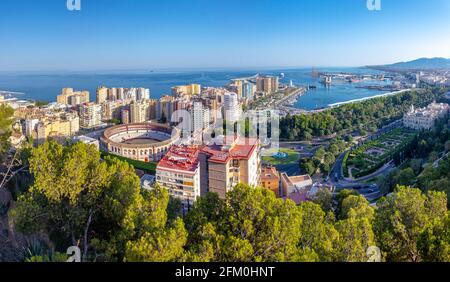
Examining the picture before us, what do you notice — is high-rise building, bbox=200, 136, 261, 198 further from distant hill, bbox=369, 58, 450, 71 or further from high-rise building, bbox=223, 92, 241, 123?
distant hill, bbox=369, 58, 450, 71

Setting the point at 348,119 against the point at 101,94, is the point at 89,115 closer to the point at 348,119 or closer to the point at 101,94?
the point at 101,94

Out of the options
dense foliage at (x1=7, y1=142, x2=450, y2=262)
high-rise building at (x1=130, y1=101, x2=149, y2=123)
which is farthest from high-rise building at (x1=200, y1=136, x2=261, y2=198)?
high-rise building at (x1=130, y1=101, x2=149, y2=123)

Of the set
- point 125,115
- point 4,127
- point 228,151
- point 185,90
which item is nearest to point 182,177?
point 228,151

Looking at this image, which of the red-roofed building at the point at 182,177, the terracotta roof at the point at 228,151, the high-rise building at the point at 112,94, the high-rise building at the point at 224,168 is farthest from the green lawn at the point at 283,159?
the high-rise building at the point at 112,94

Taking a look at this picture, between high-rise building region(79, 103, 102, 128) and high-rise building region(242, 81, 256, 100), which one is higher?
high-rise building region(242, 81, 256, 100)

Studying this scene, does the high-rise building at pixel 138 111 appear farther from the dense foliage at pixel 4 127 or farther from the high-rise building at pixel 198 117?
the dense foliage at pixel 4 127
